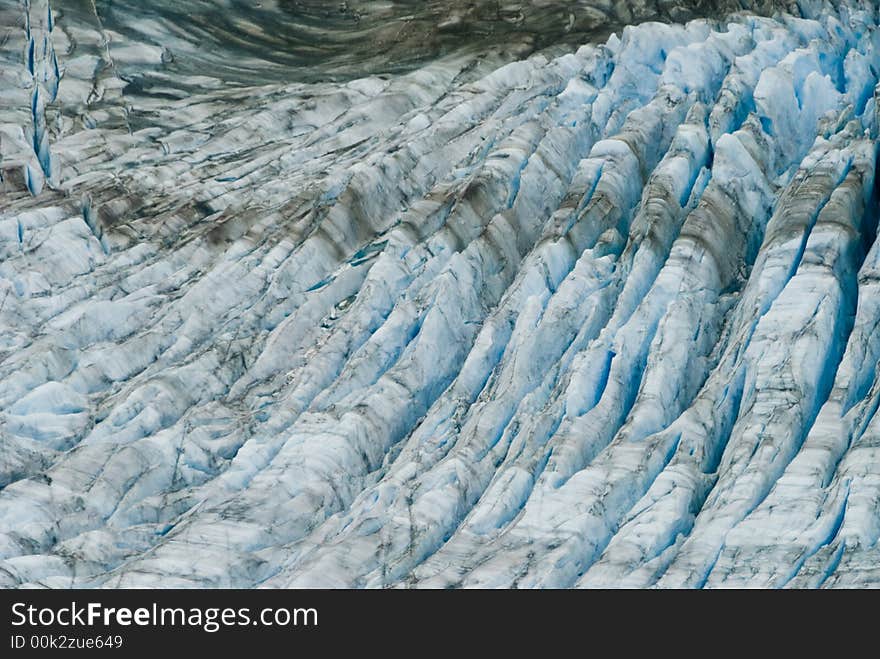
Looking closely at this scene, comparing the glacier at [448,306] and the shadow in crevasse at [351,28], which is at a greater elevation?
the shadow in crevasse at [351,28]

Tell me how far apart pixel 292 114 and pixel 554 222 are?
718 cm

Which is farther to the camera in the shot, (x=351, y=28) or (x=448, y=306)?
(x=351, y=28)

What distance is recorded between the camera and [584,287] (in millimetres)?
23031

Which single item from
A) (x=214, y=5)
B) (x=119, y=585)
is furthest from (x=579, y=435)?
(x=214, y=5)

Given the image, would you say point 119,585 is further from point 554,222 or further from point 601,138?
point 601,138

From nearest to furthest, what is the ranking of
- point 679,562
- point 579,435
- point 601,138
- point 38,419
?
1. point 679,562
2. point 579,435
3. point 38,419
4. point 601,138

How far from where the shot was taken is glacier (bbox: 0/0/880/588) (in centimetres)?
1947

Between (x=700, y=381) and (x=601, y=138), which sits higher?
(x=601, y=138)

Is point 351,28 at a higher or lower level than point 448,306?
higher

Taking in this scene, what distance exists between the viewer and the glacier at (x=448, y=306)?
1947cm

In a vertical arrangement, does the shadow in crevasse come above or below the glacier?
above

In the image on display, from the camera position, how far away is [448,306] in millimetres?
23406

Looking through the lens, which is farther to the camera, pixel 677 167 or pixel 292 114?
pixel 292 114

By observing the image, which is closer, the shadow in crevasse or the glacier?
the glacier
